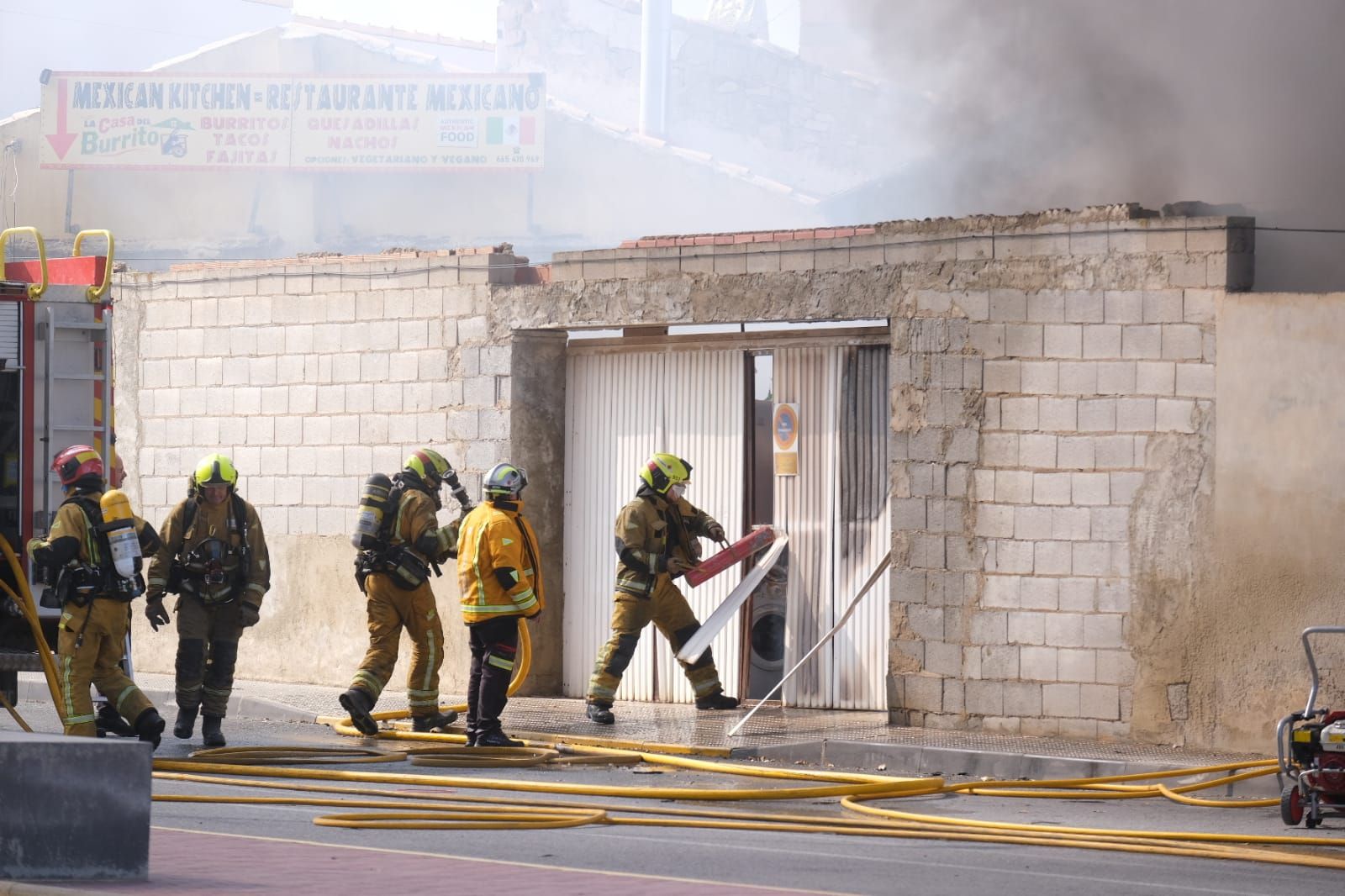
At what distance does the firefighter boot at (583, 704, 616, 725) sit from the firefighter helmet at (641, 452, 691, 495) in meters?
1.38

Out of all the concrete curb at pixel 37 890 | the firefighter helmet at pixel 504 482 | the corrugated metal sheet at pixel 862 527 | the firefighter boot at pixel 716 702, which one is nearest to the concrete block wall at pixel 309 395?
the firefighter boot at pixel 716 702

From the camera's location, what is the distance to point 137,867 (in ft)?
20.5

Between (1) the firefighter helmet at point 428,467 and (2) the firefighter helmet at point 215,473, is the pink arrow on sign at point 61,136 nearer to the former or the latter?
(1) the firefighter helmet at point 428,467

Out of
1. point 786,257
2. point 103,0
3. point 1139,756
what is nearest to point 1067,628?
point 1139,756

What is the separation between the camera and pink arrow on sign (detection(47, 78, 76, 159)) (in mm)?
56219

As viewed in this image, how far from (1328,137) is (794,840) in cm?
909

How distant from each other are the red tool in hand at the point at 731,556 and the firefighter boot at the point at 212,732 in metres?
3.10

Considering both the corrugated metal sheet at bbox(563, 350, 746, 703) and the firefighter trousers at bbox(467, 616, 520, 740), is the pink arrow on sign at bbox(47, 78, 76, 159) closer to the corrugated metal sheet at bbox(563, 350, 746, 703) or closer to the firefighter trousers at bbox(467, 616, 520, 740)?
the corrugated metal sheet at bbox(563, 350, 746, 703)

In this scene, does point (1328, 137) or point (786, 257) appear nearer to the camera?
point (786, 257)

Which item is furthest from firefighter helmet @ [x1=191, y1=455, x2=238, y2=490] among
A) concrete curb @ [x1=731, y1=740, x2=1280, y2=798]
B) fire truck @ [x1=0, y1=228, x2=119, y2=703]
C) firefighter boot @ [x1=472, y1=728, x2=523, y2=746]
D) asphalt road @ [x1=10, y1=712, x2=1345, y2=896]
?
concrete curb @ [x1=731, y1=740, x2=1280, y2=798]

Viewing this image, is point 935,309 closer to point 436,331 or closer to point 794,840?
point 436,331

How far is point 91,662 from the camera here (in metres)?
10.1

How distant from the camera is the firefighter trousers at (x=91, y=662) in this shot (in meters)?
10.1

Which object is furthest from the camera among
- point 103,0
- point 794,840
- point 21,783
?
point 103,0
